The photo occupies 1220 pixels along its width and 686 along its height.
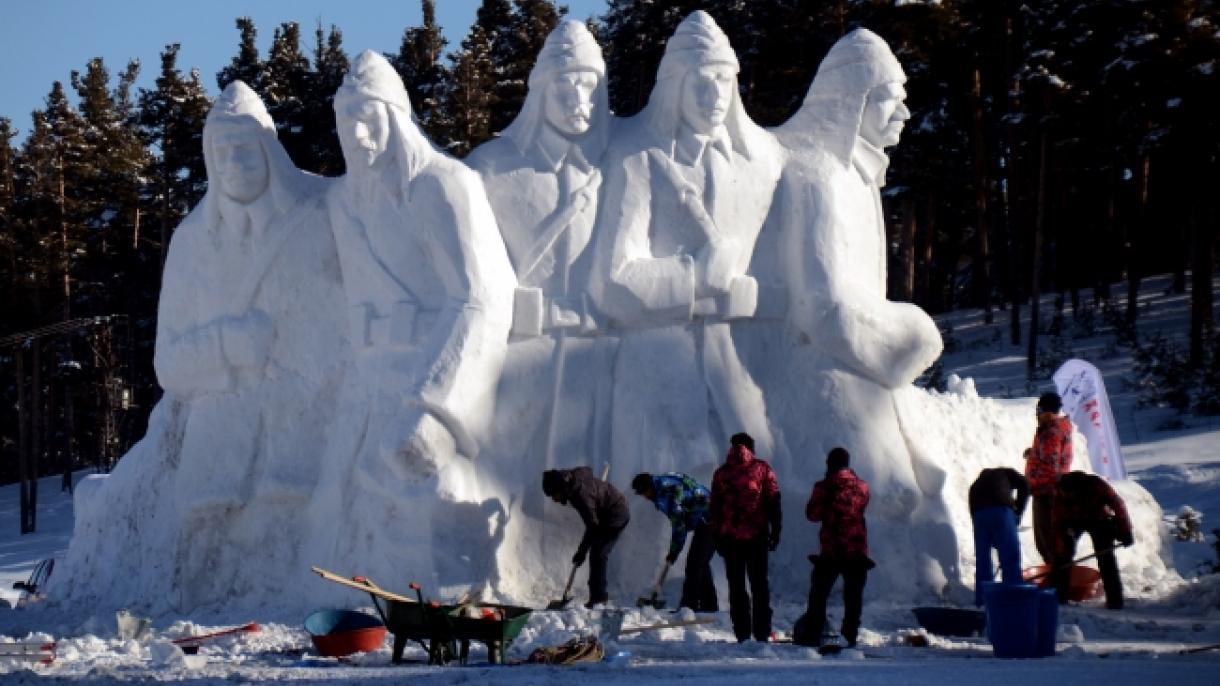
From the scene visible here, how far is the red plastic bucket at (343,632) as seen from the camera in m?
12.2

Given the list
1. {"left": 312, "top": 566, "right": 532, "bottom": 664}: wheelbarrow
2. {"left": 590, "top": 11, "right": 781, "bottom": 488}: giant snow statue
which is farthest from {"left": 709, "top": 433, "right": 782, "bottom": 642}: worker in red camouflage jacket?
{"left": 590, "top": 11, "right": 781, "bottom": 488}: giant snow statue

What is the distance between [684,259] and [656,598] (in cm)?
293

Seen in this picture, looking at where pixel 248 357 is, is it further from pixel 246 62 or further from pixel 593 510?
pixel 246 62

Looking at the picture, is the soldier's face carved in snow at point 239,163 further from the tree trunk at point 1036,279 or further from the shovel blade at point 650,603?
the tree trunk at point 1036,279

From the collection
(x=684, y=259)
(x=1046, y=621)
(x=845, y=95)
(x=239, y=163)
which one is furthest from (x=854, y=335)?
(x=239, y=163)

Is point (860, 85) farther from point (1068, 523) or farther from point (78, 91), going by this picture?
point (78, 91)

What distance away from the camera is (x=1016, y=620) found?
11.5m

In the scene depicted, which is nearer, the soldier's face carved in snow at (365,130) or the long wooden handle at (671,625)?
the long wooden handle at (671,625)

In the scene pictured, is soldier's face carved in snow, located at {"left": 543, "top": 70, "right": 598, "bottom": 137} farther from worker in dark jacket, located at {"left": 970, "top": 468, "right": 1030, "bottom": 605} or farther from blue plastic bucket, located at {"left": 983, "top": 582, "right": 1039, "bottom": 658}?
blue plastic bucket, located at {"left": 983, "top": 582, "right": 1039, "bottom": 658}

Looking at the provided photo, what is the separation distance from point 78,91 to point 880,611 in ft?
93.3

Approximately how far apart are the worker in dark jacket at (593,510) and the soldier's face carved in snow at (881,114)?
13.9 feet

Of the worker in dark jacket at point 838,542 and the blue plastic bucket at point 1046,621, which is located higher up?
the worker in dark jacket at point 838,542

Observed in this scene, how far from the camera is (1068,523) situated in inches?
573

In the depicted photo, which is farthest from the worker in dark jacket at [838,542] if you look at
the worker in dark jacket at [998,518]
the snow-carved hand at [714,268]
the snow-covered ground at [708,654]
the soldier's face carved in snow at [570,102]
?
the soldier's face carved in snow at [570,102]
